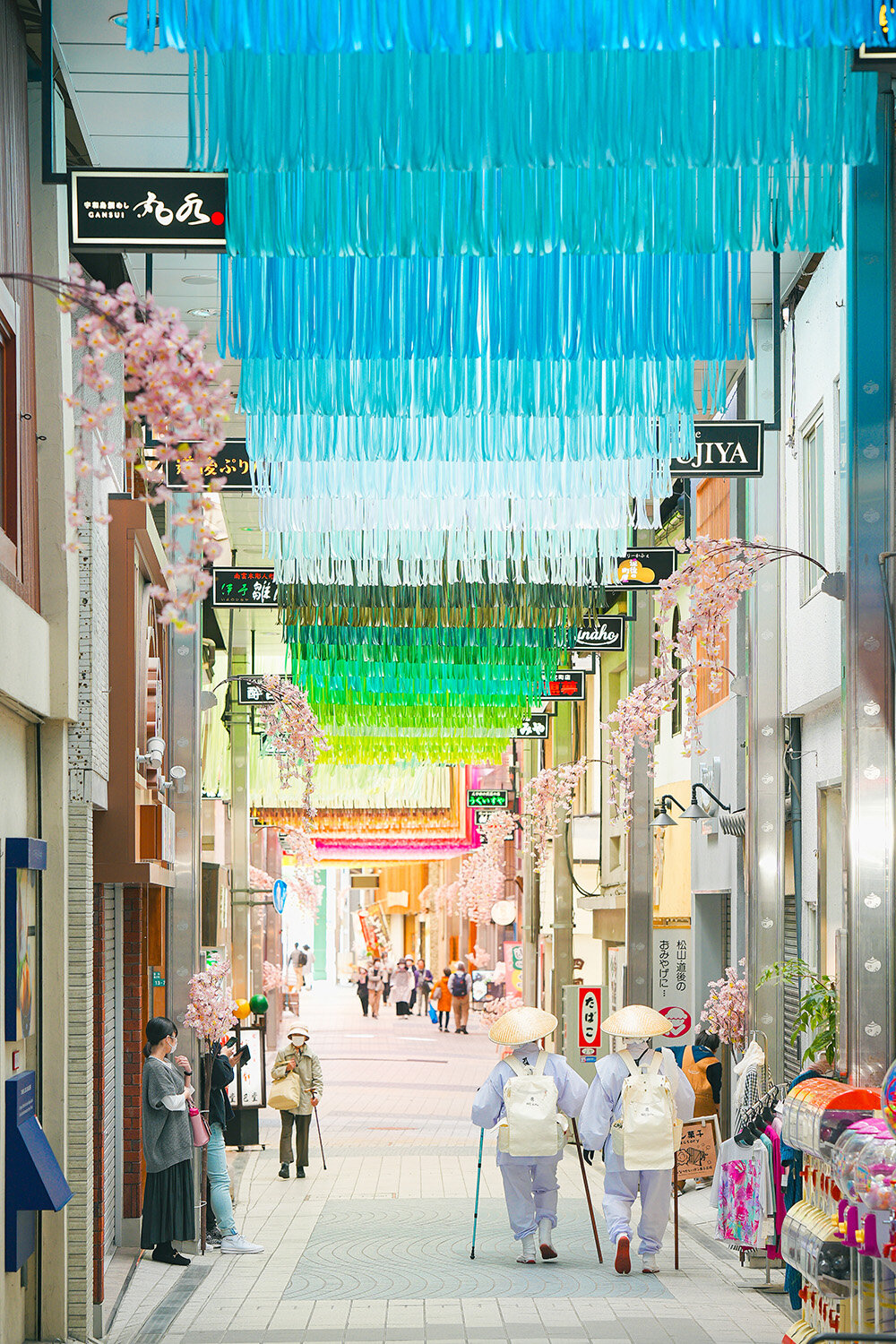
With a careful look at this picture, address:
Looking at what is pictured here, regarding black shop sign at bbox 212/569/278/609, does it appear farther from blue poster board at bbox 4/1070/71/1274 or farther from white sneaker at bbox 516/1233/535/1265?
blue poster board at bbox 4/1070/71/1274

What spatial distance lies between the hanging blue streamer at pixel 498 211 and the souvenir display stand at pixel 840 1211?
4.09m

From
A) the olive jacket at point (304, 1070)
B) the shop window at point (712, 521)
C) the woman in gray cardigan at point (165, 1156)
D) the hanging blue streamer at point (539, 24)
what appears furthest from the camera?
the olive jacket at point (304, 1070)

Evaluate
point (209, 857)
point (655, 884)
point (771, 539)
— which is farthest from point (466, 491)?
point (209, 857)

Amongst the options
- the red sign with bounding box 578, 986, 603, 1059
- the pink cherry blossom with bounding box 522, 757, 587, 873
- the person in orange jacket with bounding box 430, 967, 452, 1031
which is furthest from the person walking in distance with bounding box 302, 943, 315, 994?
the red sign with bounding box 578, 986, 603, 1059

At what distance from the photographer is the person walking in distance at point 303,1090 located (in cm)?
1622

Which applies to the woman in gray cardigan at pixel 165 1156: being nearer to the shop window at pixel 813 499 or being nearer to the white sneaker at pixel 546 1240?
the white sneaker at pixel 546 1240

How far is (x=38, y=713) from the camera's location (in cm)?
805

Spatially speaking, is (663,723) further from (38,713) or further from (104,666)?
(38,713)

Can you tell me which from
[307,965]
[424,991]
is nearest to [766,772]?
[424,991]

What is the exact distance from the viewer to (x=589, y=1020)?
702 inches

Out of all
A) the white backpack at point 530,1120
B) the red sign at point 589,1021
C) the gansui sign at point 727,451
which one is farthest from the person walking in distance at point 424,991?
the gansui sign at point 727,451

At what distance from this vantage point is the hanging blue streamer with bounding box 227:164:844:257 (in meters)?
7.67

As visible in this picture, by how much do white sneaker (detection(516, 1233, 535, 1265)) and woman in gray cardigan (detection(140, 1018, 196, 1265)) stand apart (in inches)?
93.2

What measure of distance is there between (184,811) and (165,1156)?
2904 mm
